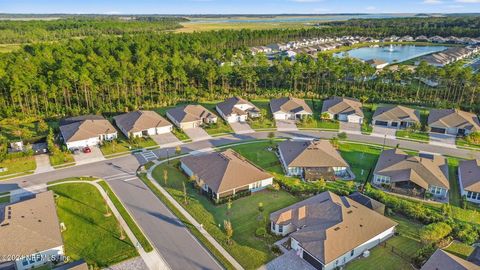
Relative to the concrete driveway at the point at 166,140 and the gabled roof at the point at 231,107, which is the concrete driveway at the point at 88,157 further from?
the gabled roof at the point at 231,107

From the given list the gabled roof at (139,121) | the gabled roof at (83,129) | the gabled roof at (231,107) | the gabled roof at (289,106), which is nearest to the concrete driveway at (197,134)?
the gabled roof at (139,121)

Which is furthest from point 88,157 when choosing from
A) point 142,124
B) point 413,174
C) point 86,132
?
point 413,174

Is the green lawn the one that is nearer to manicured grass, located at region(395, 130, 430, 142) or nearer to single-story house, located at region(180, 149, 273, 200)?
single-story house, located at region(180, 149, 273, 200)

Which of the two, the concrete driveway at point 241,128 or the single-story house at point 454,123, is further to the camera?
the concrete driveway at point 241,128

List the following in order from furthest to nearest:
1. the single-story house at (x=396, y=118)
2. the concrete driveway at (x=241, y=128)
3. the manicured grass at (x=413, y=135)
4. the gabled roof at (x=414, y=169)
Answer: the single-story house at (x=396, y=118) < the concrete driveway at (x=241, y=128) < the manicured grass at (x=413, y=135) < the gabled roof at (x=414, y=169)

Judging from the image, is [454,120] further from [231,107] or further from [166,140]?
[166,140]

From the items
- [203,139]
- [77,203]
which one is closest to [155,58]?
[203,139]

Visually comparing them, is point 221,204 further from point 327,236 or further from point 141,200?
point 327,236

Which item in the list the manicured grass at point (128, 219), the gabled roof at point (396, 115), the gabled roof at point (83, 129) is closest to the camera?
the manicured grass at point (128, 219)
